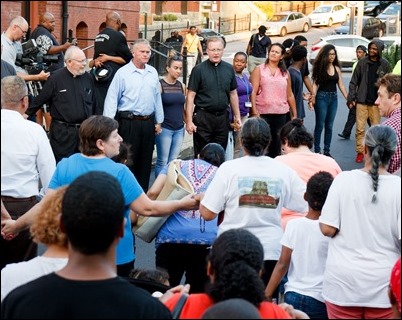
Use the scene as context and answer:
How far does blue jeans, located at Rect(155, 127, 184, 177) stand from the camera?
1087cm

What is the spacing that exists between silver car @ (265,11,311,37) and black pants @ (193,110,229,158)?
3265 cm

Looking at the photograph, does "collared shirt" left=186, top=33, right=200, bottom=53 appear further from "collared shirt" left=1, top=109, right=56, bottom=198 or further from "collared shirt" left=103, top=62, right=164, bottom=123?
"collared shirt" left=1, top=109, right=56, bottom=198

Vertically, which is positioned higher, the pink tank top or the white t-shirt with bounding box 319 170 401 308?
the pink tank top

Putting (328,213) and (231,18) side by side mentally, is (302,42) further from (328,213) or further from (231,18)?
(231,18)

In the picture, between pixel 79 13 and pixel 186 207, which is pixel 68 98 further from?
pixel 79 13

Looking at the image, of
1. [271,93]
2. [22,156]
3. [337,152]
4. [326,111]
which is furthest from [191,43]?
[22,156]

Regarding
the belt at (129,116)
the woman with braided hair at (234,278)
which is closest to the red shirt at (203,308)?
the woman with braided hair at (234,278)

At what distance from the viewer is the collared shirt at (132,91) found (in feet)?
32.7

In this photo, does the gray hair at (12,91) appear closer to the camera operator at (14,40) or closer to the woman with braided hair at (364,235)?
the woman with braided hair at (364,235)

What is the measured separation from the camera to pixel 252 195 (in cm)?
570

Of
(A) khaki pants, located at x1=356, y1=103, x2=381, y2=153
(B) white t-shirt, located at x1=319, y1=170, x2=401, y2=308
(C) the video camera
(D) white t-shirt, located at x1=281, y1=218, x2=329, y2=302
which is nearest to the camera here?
(B) white t-shirt, located at x1=319, y1=170, x2=401, y2=308

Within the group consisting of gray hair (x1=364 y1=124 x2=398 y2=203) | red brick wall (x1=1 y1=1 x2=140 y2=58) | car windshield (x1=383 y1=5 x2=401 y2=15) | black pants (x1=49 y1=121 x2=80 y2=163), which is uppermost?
car windshield (x1=383 y1=5 x2=401 y2=15)

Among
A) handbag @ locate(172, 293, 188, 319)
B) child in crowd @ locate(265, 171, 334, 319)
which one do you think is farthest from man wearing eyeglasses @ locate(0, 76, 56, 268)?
handbag @ locate(172, 293, 188, 319)

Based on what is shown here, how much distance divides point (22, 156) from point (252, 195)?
177 centimetres
